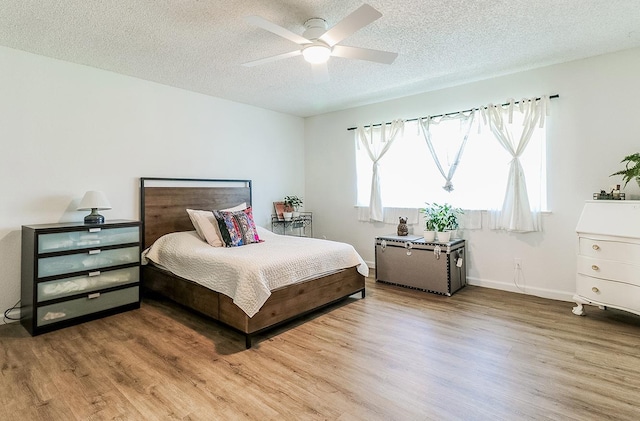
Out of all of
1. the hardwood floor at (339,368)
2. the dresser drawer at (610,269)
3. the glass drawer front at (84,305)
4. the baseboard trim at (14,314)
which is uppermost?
the dresser drawer at (610,269)

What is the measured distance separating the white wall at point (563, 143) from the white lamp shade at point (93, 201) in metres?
3.72

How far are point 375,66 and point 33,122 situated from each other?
337 cm

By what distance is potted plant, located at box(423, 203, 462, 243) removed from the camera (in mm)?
3919

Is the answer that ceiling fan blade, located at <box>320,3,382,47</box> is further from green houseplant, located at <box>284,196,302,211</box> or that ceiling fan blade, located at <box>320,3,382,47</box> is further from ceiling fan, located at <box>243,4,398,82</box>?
green houseplant, located at <box>284,196,302,211</box>

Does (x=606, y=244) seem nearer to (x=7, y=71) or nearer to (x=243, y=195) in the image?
(x=243, y=195)

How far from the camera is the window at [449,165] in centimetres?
362

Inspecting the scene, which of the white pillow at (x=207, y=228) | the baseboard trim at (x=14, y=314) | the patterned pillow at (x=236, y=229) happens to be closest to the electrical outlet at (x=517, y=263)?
the patterned pillow at (x=236, y=229)

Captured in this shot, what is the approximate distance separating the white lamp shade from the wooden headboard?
0.62m

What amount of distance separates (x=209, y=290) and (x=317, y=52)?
2.15 metres

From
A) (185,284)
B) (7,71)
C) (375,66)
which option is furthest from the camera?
(375,66)

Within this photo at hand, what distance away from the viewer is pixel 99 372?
2148mm

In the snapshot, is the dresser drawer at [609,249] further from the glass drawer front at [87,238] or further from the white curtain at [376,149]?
the glass drawer front at [87,238]

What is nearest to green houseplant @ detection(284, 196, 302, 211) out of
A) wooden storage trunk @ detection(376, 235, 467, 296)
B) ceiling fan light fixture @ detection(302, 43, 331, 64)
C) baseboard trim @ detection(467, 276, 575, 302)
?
wooden storage trunk @ detection(376, 235, 467, 296)

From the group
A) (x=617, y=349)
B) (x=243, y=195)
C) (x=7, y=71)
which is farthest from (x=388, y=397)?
(x=7, y=71)
